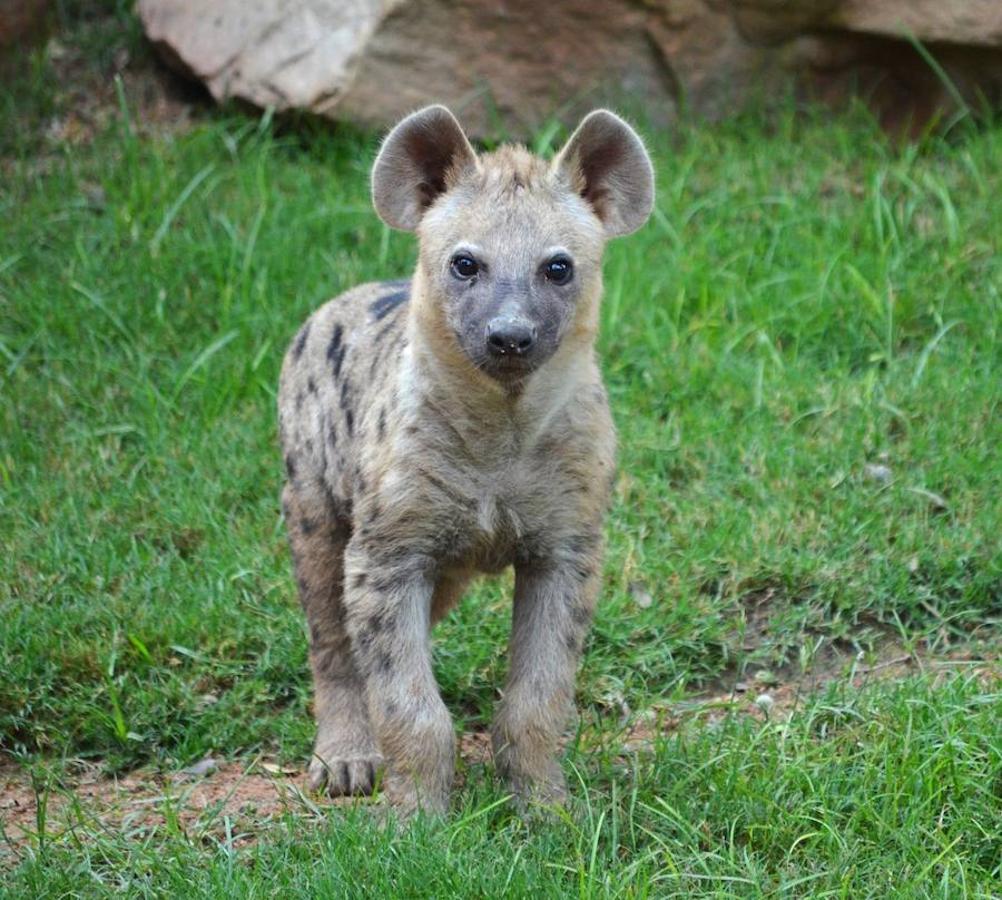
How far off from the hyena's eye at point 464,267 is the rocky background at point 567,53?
4504mm

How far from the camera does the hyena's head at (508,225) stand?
4.93m

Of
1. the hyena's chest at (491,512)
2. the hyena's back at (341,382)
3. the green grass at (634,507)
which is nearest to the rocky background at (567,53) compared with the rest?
the green grass at (634,507)

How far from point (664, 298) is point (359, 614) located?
12.4 ft

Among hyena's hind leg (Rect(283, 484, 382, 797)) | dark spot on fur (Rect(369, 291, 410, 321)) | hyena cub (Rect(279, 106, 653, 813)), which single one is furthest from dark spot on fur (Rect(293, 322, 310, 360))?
hyena cub (Rect(279, 106, 653, 813))

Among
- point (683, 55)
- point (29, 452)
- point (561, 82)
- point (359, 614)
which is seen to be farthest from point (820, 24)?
point (359, 614)

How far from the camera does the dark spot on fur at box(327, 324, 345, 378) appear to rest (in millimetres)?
5898

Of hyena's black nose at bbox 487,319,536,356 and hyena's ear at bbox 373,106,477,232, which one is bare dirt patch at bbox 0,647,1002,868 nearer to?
hyena's black nose at bbox 487,319,536,356

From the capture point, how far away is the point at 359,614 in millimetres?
5078

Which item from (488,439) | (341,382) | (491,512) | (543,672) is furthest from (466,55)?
(543,672)

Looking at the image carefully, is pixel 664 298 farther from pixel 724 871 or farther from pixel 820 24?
pixel 724 871

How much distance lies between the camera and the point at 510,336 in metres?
4.74

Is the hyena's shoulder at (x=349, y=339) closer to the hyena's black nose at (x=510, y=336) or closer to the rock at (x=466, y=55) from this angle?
the hyena's black nose at (x=510, y=336)

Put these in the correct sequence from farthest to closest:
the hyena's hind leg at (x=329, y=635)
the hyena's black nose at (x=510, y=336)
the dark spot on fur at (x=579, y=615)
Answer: the hyena's hind leg at (x=329, y=635) → the dark spot on fur at (x=579, y=615) → the hyena's black nose at (x=510, y=336)

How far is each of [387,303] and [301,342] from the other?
45 cm
